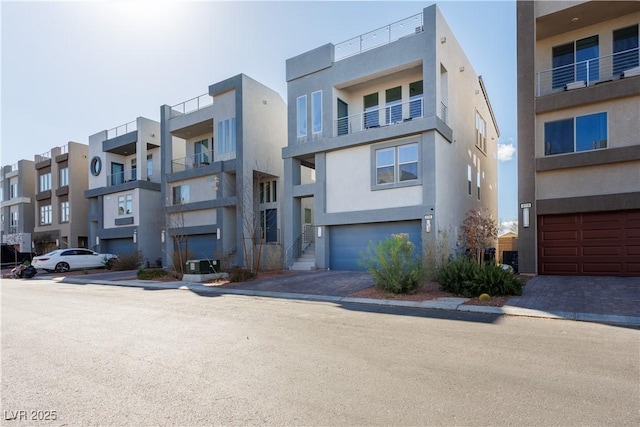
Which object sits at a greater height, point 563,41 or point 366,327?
point 563,41

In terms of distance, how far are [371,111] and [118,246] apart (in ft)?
77.4

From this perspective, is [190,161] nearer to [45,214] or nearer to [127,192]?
[127,192]

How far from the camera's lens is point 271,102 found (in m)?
25.5

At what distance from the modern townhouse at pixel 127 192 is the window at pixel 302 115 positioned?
13.2 metres

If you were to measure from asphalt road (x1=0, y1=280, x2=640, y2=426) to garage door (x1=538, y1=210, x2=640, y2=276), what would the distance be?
8.80 meters

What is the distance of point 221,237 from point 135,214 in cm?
962

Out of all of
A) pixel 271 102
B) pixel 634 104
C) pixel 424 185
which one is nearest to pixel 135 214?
pixel 271 102

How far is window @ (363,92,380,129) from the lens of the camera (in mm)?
19484

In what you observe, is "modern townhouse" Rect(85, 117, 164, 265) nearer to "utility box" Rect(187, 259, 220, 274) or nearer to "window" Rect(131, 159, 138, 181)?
"window" Rect(131, 159, 138, 181)

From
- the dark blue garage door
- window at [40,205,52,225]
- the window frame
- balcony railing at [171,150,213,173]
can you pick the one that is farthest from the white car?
the window frame

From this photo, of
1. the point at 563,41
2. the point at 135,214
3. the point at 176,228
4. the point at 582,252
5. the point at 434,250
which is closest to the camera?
the point at 434,250

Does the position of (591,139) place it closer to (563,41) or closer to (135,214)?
(563,41)

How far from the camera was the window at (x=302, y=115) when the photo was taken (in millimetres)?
20422

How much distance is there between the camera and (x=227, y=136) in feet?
78.5
